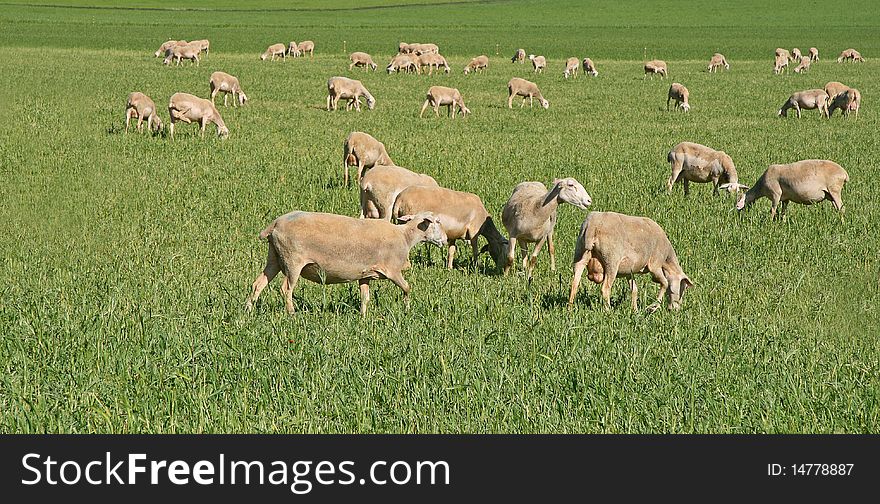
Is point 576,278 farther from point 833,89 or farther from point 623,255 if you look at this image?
point 833,89

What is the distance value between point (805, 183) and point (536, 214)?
6.39m

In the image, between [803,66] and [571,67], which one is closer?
[571,67]

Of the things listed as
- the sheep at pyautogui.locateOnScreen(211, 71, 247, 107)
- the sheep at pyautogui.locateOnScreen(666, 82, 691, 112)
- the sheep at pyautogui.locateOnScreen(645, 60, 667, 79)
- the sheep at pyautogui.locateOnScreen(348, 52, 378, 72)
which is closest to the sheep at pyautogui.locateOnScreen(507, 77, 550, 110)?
the sheep at pyautogui.locateOnScreen(666, 82, 691, 112)

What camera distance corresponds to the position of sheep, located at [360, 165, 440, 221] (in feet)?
51.6

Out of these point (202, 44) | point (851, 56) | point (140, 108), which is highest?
point (140, 108)

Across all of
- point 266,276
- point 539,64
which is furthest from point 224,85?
point 539,64

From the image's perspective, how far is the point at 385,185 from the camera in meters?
15.8

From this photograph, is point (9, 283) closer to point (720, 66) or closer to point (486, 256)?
point (486, 256)

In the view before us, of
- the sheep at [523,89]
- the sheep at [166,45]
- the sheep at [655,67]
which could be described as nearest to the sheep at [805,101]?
the sheep at [523,89]

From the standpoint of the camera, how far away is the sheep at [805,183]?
17562 mm

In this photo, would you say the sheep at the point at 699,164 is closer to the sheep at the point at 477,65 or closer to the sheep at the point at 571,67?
the sheep at the point at 571,67

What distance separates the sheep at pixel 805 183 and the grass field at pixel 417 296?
512 mm

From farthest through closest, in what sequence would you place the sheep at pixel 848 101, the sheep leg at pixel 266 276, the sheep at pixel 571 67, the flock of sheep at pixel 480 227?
the sheep at pixel 571 67 < the sheep at pixel 848 101 < the sheep leg at pixel 266 276 < the flock of sheep at pixel 480 227

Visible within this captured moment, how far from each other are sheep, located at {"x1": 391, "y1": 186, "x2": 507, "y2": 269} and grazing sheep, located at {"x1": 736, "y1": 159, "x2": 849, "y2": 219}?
5.92 metres
